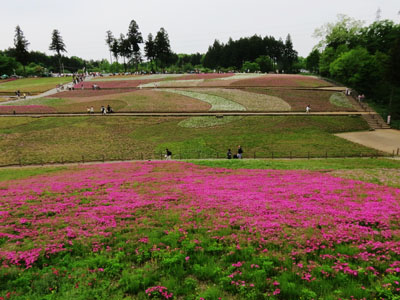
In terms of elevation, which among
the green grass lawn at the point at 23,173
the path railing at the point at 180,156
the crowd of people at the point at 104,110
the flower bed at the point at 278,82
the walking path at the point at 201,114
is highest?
the flower bed at the point at 278,82

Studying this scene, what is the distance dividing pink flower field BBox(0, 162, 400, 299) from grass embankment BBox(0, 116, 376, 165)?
56.7ft

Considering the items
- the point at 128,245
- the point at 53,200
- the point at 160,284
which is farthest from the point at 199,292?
the point at 53,200

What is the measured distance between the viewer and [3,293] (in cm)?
633

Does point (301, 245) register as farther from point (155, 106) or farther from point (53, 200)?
point (155, 106)

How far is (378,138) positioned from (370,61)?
34.2m

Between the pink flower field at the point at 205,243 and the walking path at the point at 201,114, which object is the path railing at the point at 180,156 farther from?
the walking path at the point at 201,114

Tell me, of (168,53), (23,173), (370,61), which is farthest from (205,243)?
(168,53)

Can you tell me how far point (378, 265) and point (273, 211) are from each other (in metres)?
4.52

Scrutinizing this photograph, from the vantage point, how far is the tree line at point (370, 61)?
1933 inches

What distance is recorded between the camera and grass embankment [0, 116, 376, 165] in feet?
104

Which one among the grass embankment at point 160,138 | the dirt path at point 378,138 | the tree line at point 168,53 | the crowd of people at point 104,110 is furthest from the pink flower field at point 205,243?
the tree line at point 168,53

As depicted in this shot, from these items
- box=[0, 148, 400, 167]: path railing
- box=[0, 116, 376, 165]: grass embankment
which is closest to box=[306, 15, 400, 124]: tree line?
box=[0, 116, 376, 165]: grass embankment

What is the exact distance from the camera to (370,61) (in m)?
60.1

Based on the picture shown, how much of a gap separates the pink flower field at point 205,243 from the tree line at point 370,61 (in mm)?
45779
